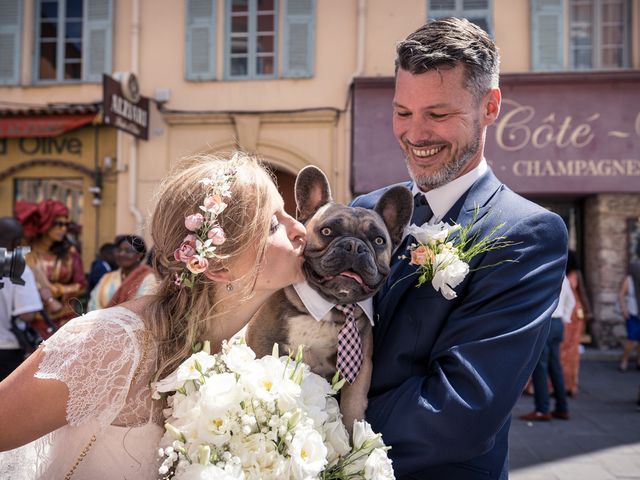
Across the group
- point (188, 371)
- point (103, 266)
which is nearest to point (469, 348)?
point (188, 371)

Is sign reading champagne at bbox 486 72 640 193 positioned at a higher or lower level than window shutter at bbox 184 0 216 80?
lower

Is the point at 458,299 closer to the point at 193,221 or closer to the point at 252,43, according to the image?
the point at 193,221

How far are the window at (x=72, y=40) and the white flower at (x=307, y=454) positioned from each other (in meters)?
11.2

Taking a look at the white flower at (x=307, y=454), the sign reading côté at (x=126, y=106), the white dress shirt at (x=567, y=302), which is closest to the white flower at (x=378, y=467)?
the white flower at (x=307, y=454)

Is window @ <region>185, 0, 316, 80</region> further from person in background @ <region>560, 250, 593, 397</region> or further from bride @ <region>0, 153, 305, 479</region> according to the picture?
bride @ <region>0, 153, 305, 479</region>

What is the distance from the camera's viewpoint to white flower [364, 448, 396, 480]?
149cm

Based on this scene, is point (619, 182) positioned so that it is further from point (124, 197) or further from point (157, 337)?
point (157, 337)

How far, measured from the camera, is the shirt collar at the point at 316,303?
1950 millimetres

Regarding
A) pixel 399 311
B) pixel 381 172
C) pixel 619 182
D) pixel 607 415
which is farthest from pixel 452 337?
pixel 619 182

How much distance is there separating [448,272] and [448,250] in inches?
3.0

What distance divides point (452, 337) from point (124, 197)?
1038 centimetres

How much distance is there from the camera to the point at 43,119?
1127 centimetres

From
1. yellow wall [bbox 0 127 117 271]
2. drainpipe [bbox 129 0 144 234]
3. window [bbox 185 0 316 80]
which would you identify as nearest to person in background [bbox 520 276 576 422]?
window [bbox 185 0 316 80]

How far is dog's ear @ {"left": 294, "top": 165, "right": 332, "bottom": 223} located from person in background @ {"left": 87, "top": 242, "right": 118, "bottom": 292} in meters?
5.55
